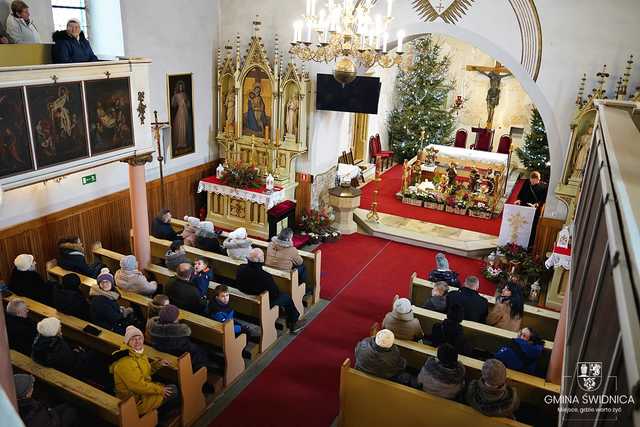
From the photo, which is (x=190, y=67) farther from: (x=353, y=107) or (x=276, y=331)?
(x=276, y=331)

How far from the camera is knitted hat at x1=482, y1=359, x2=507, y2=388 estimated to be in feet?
16.0

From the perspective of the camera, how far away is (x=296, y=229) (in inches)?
473

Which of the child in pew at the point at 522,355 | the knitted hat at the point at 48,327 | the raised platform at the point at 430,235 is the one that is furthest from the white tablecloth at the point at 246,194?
the child in pew at the point at 522,355

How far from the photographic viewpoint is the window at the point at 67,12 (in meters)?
9.35

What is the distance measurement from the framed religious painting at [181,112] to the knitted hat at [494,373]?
8.74 metres

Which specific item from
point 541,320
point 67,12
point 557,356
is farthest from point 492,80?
point 557,356

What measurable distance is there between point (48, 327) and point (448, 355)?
408cm

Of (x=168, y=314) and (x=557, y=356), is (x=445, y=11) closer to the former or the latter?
(x=557, y=356)

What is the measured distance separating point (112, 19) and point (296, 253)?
575cm

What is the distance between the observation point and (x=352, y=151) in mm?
16422

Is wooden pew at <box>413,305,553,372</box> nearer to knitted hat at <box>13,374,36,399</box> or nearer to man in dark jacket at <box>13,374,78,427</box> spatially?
man in dark jacket at <box>13,374,78,427</box>

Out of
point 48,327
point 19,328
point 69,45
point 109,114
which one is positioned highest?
point 69,45

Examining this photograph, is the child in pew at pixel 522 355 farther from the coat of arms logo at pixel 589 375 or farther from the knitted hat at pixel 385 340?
the coat of arms logo at pixel 589 375

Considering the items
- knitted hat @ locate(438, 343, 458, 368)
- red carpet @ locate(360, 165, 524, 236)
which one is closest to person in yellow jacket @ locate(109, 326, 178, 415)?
knitted hat @ locate(438, 343, 458, 368)
